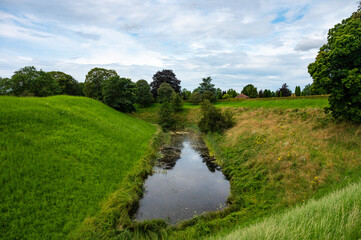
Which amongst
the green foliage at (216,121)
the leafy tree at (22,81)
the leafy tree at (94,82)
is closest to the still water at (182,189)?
the green foliage at (216,121)

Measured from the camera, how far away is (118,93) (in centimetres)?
3603

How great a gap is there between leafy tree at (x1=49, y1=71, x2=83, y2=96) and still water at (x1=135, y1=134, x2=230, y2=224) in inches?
1881

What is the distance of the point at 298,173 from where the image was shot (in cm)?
1016

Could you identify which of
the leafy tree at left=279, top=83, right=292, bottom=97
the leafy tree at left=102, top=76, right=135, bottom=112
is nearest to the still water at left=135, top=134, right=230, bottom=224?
the leafy tree at left=102, top=76, right=135, bottom=112

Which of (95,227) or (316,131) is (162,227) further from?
(316,131)

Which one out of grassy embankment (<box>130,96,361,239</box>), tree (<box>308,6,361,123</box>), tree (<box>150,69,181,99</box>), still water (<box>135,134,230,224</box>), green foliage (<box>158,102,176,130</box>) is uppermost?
tree (<box>150,69,181,99</box>)

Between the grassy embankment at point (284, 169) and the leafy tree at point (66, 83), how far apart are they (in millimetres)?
52961

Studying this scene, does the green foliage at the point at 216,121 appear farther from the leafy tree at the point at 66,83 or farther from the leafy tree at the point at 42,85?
the leafy tree at the point at 66,83

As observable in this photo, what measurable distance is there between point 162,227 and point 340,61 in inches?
624

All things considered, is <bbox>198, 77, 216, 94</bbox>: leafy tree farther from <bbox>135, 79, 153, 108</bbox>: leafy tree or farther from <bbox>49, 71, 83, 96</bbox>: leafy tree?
<bbox>49, 71, 83, 96</bbox>: leafy tree

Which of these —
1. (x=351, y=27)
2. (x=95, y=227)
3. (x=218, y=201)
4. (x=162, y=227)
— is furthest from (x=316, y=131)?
(x=95, y=227)

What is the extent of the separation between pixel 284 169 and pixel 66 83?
5997 centimetres

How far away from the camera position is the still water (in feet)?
31.9

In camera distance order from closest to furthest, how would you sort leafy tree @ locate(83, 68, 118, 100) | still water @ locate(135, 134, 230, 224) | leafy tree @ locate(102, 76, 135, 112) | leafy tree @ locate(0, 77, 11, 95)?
still water @ locate(135, 134, 230, 224)
leafy tree @ locate(0, 77, 11, 95)
leafy tree @ locate(102, 76, 135, 112)
leafy tree @ locate(83, 68, 118, 100)
